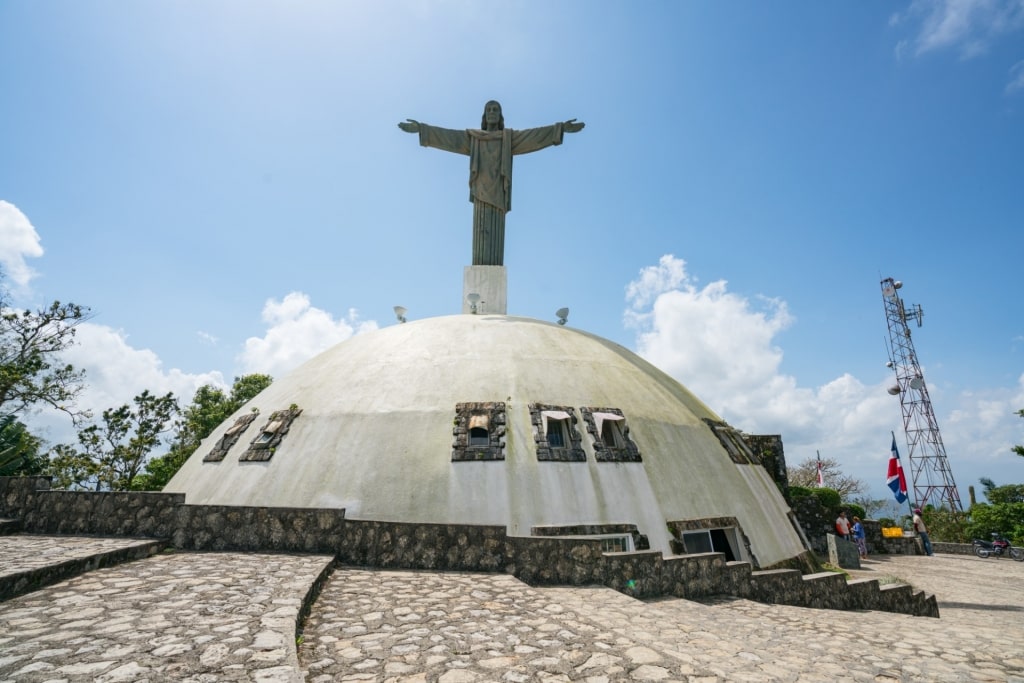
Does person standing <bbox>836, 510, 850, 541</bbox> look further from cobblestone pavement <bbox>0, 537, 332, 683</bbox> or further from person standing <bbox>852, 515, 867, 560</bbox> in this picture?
cobblestone pavement <bbox>0, 537, 332, 683</bbox>

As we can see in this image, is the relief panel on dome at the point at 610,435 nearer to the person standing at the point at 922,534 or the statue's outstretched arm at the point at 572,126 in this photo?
the statue's outstretched arm at the point at 572,126

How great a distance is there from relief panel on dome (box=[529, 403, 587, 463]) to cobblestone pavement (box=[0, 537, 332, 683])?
610 cm

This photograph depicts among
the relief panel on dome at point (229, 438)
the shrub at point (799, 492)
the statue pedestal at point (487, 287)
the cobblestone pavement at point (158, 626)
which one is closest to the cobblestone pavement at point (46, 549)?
the cobblestone pavement at point (158, 626)

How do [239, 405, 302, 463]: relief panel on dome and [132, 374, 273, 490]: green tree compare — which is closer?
[239, 405, 302, 463]: relief panel on dome

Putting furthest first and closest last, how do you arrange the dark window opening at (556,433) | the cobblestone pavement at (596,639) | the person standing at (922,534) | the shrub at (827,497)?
the shrub at (827,497), the person standing at (922,534), the dark window opening at (556,433), the cobblestone pavement at (596,639)

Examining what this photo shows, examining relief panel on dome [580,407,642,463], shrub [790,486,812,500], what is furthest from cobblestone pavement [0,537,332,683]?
shrub [790,486,812,500]

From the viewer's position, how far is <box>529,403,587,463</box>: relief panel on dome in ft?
41.4

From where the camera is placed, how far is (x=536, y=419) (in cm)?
1324

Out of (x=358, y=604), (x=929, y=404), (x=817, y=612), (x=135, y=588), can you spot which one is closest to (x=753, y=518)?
(x=817, y=612)

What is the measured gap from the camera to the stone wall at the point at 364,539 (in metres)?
9.62

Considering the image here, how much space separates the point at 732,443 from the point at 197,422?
112ft

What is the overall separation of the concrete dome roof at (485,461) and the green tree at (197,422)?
1722 centimetres

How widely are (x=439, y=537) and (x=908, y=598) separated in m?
12.0

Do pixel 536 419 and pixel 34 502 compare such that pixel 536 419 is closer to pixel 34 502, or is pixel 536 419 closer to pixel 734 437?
pixel 734 437
